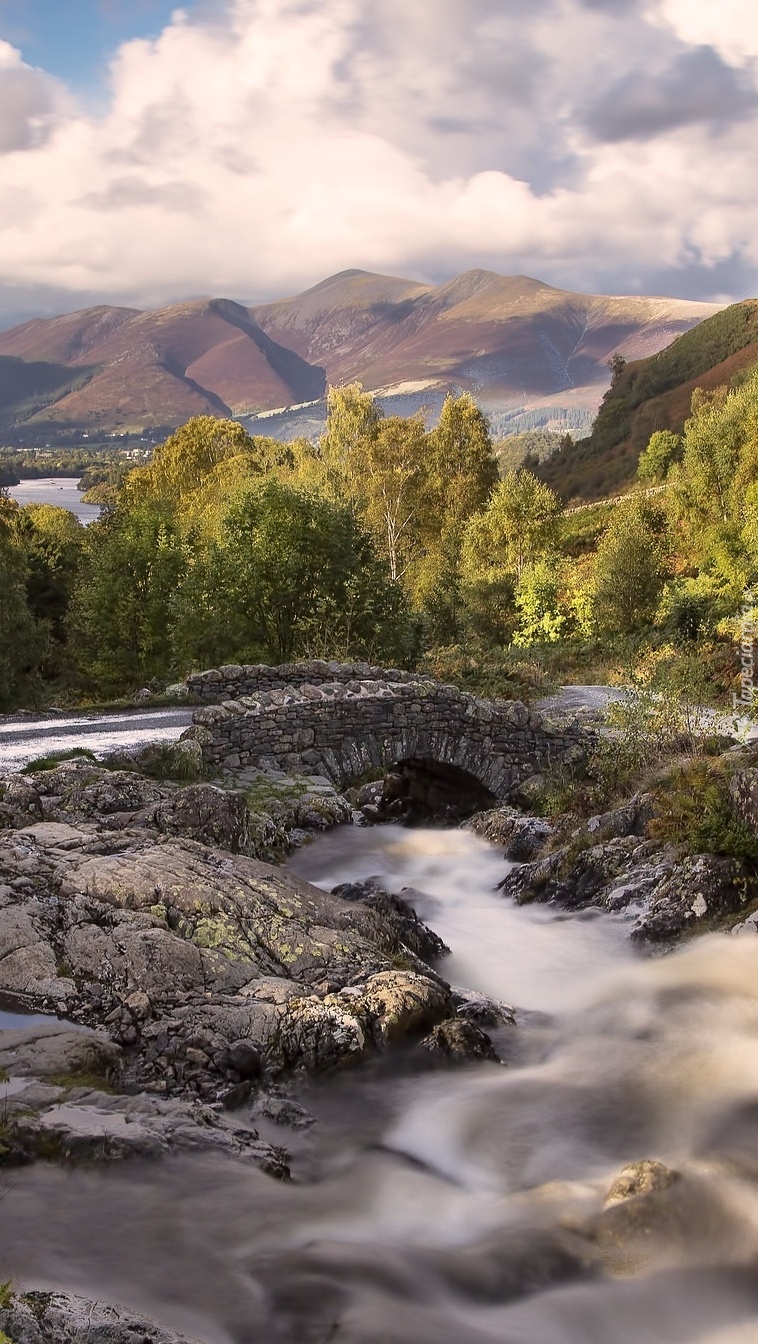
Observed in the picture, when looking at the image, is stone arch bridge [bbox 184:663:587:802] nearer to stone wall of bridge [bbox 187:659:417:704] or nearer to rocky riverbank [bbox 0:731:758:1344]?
stone wall of bridge [bbox 187:659:417:704]

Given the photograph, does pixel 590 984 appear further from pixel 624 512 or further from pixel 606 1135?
pixel 624 512

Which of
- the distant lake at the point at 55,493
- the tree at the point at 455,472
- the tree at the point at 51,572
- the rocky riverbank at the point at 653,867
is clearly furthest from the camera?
the distant lake at the point at 55,493

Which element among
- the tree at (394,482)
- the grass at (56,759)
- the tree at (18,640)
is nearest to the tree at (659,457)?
the tree at (394,482)

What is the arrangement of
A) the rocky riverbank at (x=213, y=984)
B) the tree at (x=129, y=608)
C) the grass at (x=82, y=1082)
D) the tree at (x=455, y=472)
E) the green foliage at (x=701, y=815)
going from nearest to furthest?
the rocky riverbank at (x=213, y=984) → the grass at (x=82, y=1082) → the green foliage at (x=701, y=815) → the tree at (x=129, y=608) → the tree at (x=455, y=472)

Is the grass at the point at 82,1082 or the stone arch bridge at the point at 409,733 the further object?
the stone arch bridge at the point at 409,733

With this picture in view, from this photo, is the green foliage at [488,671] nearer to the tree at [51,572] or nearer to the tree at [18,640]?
the tree at [18,640]

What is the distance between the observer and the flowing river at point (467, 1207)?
19.8ft

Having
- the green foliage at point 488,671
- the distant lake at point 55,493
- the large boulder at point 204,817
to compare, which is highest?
the distant lake at point 55,493

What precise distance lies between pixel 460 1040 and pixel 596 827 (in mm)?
6019

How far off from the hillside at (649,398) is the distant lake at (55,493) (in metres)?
53.2

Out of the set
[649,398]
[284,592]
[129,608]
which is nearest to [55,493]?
[649,398]

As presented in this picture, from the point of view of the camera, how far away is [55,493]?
152000 millimetres

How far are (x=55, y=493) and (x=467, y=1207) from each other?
511 ft

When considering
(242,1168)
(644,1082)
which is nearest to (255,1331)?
(242,1168)
